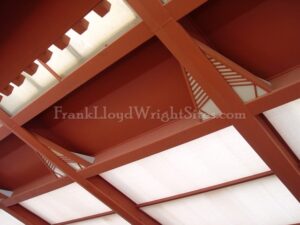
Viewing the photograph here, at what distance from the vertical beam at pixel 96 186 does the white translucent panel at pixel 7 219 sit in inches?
201

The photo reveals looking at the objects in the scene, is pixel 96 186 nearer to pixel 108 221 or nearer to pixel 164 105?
pixel 108 221

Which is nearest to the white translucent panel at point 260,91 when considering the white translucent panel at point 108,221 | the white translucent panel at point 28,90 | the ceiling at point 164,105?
the ceiling at point 164,105

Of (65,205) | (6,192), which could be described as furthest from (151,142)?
(6,192)

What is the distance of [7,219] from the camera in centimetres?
1130

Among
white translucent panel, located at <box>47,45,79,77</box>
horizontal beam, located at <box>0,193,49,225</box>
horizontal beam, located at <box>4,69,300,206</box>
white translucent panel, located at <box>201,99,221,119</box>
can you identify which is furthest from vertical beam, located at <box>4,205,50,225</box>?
white translucent panel, located at <box>201,99,221,119</box>

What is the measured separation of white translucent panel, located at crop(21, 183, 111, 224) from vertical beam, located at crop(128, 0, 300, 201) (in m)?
4.88

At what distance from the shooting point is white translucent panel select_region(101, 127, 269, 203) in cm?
578

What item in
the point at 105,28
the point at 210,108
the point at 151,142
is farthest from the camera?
the point at 151,142

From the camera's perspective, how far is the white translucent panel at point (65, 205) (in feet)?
28.2

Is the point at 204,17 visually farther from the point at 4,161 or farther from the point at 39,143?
the point at 4,161

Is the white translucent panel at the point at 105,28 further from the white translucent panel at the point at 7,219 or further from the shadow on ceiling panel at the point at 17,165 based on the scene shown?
the white translucent panel at the point at 7,219

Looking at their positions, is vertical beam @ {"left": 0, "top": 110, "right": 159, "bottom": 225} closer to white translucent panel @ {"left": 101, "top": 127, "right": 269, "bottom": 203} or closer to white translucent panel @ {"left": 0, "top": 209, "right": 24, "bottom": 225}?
white translucent panel @ {"left": 101, "top": 127, "right": 269, "bottom": 203}

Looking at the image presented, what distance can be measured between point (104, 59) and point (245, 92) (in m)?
2.01

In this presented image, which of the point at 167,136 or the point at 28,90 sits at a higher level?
the point at 28,90
